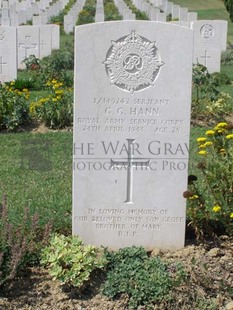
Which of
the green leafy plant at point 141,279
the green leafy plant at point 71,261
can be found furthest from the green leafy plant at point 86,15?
the green leafy plant at point 141,279

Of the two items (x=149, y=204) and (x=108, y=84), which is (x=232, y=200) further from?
(x=108, y=84)

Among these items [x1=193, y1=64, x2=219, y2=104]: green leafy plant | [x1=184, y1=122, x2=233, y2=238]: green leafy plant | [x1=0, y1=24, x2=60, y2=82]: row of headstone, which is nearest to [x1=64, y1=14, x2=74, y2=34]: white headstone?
[x1=0, y1=24, x2=60, y2=82]: row of headstone

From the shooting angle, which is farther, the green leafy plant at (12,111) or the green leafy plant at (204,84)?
the green leafy plant at (204,84)

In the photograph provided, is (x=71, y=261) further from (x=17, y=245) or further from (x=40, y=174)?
(x=40, y=174)

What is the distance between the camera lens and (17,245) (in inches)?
→ 152

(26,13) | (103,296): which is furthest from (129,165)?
(26,13)

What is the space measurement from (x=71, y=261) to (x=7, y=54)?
8213 millimetres

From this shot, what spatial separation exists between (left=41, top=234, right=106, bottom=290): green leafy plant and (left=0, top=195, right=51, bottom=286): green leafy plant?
103 mm

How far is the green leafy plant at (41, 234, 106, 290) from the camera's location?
3.88 meters

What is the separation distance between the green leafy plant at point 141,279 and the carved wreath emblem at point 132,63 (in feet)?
3.73

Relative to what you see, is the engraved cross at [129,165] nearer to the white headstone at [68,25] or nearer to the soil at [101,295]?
the soil at [101,295]

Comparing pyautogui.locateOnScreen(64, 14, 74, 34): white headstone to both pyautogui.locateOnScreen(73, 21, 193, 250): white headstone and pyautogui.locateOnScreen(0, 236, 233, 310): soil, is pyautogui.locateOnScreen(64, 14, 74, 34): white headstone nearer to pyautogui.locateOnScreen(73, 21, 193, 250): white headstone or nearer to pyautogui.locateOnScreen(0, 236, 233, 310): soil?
pyautogui.locateOnScreen(73, 21, 193, 250): white headstone

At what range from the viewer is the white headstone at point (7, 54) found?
11.3 metres

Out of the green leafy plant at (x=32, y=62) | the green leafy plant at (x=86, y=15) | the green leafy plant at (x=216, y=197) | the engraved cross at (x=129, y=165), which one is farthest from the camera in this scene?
the green leafy plant at (x=86, y=15)
